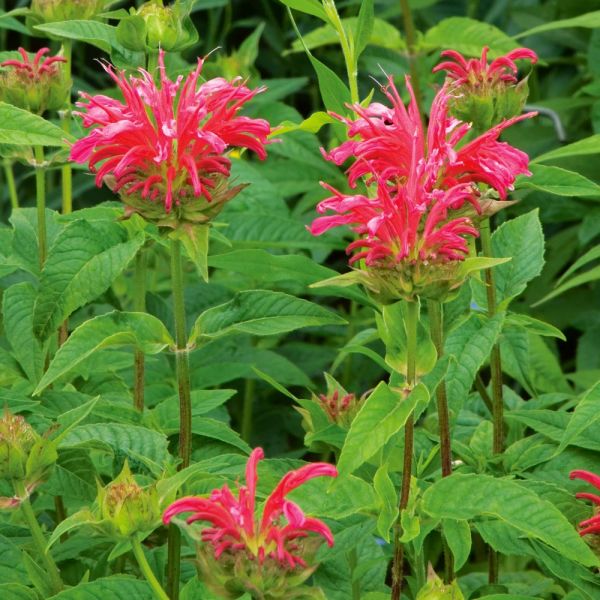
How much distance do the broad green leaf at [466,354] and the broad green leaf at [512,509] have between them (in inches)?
5.6

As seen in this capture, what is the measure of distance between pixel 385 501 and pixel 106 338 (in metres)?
0.25

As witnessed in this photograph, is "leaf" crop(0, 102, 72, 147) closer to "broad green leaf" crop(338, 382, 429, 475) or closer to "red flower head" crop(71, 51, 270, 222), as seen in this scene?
"red flower head" crop(71, 51, 270, 222)

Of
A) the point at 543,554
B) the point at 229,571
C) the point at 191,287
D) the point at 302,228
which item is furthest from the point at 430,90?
the point at 229,571

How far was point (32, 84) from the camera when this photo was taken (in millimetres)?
1275

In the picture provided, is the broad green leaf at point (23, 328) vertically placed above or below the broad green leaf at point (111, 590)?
above

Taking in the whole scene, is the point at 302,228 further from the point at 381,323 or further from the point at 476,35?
the point at 476,35

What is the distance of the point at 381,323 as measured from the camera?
3.47ft

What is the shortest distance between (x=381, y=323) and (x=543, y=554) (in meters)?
0.23

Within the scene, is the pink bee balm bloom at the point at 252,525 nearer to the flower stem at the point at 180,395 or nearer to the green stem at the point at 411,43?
the flower stem at the point at 180,395

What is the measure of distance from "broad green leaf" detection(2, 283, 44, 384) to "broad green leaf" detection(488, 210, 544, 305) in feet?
1.39

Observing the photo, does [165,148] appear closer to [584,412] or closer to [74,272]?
[74,272]

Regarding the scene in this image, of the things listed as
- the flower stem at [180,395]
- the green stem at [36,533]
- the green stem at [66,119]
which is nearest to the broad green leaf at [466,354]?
the flower stem at [180,395]

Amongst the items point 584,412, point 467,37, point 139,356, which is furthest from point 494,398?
point 467,37

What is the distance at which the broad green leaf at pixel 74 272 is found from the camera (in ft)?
3.46
